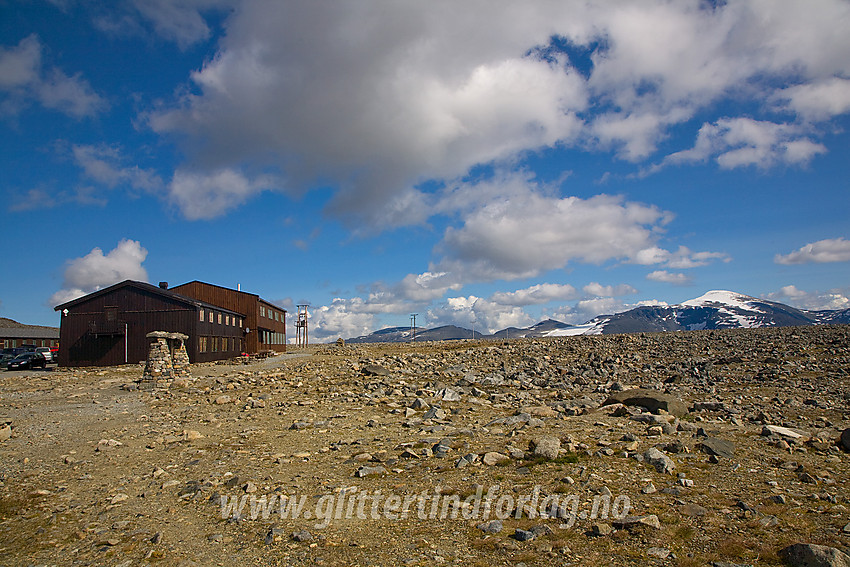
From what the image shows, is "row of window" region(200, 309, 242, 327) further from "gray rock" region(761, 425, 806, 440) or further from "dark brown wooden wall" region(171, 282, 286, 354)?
"gray rock" region(761, 425, 806, 440)

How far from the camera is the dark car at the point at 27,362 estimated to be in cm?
4747

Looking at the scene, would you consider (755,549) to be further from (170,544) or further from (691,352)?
(691,352)

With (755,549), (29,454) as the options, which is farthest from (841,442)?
(29,454)

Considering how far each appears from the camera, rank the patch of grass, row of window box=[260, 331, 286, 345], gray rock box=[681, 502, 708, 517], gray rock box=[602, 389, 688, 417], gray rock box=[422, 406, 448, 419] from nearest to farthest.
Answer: gray rock box=[681, 502, 708, 517] → the patch of grass → gray rock box=[602, 389, 688, 417] → gray rock box=[422, 406, 448, 419] → row of window box=[260, 331, 286, 345]

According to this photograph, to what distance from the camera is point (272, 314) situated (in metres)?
75.1

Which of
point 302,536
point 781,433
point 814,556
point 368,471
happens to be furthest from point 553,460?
point 781,433

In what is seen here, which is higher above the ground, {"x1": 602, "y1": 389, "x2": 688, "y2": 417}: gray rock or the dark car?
the dark car

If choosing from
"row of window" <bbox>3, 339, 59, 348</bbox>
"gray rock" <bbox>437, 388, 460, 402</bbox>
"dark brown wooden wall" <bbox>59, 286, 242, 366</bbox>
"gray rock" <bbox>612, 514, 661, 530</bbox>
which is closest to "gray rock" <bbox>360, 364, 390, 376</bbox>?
"gray rock" <bbox>437, 388, 460, 402</bbox>

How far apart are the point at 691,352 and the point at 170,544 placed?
39.0 metres

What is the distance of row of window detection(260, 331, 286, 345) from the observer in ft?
230

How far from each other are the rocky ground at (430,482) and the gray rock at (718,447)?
6 cm

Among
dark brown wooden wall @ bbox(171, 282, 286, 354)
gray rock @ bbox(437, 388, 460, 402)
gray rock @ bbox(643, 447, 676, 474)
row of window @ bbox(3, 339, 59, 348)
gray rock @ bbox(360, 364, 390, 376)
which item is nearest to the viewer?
gray rock @ bbox(643, 447, 676, 474)

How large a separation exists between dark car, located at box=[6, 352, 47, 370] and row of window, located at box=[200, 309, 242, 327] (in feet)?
55.7

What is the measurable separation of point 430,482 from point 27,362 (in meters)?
55.5
